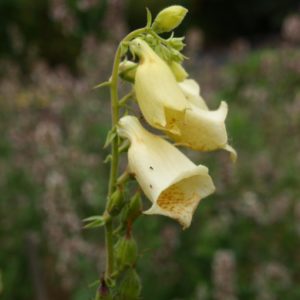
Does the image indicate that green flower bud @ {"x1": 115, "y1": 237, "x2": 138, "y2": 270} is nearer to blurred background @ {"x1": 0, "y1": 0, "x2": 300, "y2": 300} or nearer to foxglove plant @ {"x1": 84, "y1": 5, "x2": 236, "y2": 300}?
foxglove plant @ {"x1": 84, "y1": 5, "x2": 236, "y2": 300}

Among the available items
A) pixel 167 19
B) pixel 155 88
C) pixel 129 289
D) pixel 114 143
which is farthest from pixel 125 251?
pixel 167 19

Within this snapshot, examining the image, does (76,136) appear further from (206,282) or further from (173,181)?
(173,181)

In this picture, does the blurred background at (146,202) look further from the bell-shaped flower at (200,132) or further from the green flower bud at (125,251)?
the bell-shaped flower at (200,132)

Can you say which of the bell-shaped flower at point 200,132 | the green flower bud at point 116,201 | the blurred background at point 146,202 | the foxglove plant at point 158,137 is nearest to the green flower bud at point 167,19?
the foxglove plant at point 158,137

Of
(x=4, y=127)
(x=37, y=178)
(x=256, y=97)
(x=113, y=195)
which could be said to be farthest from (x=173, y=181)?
(x=4, y=127)

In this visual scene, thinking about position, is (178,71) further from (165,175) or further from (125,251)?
(125,251)

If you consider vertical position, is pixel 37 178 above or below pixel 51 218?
below
